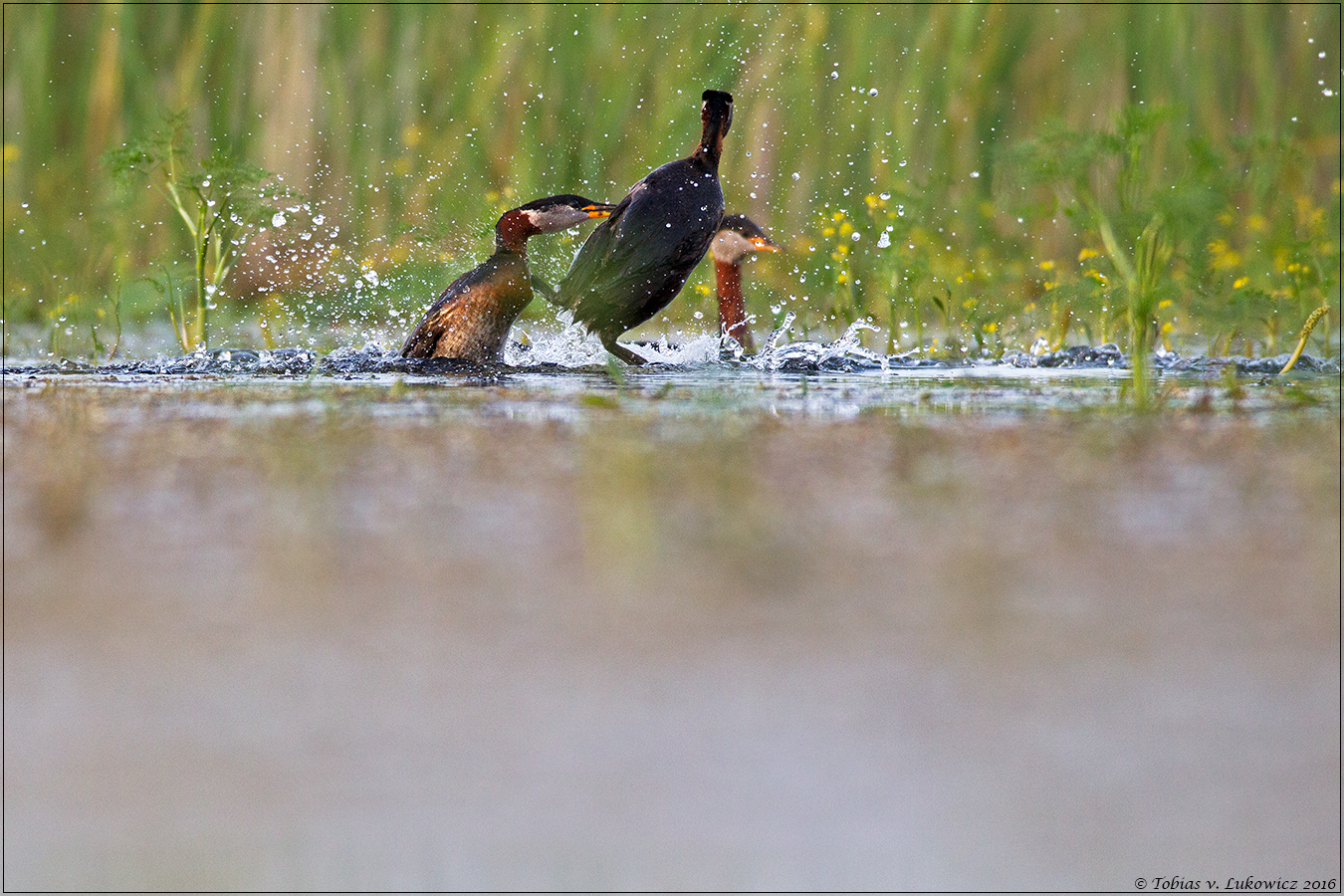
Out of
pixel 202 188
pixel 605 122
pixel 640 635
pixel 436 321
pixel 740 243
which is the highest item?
pixel 605 122

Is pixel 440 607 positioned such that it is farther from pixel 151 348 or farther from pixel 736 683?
pixel 151 348

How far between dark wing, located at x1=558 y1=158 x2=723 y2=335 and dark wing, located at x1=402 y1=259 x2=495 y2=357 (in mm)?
377

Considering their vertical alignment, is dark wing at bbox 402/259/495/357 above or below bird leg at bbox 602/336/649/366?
above

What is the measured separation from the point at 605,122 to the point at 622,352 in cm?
156

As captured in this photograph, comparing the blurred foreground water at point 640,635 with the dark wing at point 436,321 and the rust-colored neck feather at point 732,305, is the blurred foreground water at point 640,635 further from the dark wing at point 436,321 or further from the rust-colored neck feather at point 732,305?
the rust-colored neck feather at point 732,305

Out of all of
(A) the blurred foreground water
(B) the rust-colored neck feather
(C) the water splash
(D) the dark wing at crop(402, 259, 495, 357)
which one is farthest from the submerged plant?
(A) the blurred foreground water

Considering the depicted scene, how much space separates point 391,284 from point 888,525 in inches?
216

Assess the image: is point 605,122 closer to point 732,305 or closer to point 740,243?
point 740,243

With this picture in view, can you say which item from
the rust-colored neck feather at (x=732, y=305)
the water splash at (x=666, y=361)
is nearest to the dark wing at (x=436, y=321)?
the water splash at (x=666, y=361)

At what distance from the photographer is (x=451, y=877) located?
44.6 inches

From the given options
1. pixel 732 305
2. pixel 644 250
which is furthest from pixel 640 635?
pixel 732 305

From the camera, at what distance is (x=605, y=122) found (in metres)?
7.27

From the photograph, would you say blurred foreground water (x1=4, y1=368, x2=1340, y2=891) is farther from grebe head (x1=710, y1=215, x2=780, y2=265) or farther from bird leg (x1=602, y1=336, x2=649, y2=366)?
grebe head (x1=710, y1=215, x2=780, y2=265)

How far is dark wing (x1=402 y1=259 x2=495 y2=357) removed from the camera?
623 cm
